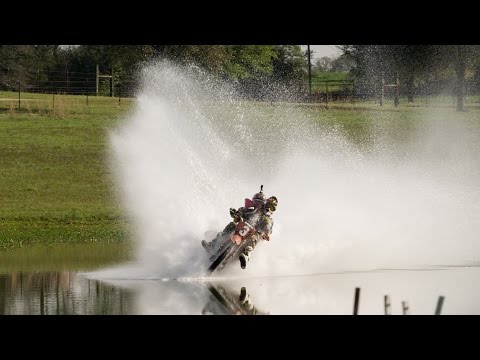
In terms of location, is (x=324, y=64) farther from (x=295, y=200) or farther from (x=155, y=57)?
(x=295, y=200)

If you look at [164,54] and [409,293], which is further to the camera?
[164,54]

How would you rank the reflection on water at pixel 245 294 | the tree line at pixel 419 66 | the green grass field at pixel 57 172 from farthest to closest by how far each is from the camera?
the tree line at pixel 419 66, the green grass field at pixel 57 172, the reflection on water at pixel 245 294

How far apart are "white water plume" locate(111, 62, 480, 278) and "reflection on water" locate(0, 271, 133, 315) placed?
2.40 m

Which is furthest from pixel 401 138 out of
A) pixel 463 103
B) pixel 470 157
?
pixel 463 103

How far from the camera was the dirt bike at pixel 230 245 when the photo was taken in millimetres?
33438

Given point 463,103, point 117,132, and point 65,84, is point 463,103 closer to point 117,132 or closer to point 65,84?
point 117,132

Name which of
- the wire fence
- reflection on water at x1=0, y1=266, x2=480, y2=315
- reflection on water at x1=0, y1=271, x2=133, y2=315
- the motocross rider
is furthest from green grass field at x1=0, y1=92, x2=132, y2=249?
the motocross rider

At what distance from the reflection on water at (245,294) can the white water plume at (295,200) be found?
5.43 feet

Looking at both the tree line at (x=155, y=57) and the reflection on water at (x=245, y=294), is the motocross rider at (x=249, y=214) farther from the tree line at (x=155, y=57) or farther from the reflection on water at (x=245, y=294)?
the tree line at (x=155, y=57)

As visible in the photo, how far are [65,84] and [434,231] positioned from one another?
188ft

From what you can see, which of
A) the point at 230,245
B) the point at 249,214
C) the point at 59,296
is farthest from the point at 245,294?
the point at 59,296

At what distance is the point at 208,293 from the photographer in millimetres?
31766

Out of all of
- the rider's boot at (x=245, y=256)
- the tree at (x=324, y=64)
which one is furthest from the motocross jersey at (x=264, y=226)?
the tree at (x=324, y=64)

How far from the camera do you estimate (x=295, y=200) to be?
41969mm
